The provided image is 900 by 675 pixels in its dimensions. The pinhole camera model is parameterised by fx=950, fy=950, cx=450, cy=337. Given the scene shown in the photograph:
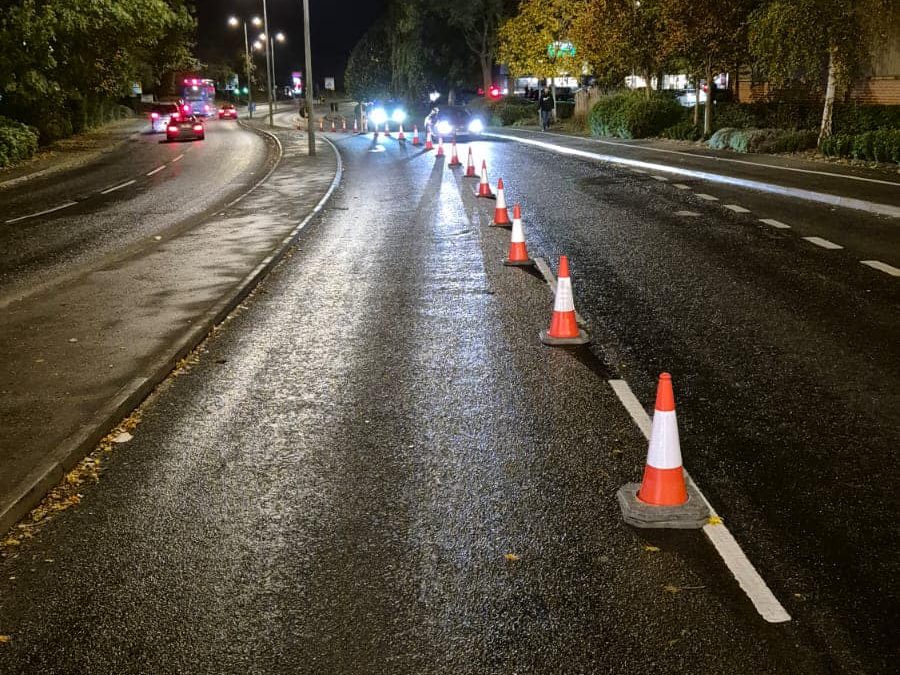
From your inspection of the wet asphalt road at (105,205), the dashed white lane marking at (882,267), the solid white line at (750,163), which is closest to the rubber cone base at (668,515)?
the dashed white lane marking at (882,267)

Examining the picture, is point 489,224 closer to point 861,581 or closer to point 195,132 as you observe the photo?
point 861,581

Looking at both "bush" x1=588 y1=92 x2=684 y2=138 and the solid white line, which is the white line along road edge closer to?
the solid white line

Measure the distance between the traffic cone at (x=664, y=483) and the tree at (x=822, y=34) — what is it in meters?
22.9

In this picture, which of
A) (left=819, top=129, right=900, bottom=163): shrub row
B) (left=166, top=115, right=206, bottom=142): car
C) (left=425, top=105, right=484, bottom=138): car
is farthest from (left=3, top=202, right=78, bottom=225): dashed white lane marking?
(left=166, top=115, right=206, bottom=142): car

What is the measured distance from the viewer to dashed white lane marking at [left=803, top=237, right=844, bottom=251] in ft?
42.4

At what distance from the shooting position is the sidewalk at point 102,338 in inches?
233

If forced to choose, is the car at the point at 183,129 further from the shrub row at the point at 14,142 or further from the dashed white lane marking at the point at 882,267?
Result: the dashed white lane marking at the point at 882,267

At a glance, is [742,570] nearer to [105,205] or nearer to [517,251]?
[517,251]

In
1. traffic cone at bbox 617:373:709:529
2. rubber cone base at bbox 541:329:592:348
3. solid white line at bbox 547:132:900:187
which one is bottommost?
rubber cone base at bbox 541:329:592:348

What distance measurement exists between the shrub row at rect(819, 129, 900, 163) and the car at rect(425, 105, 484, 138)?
64.3ft

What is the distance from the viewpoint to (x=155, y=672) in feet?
12.1

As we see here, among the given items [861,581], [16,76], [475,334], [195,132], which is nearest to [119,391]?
[475,334]

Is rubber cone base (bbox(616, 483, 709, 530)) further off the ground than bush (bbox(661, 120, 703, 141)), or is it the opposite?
bush (bbox(661, 120, 703, 141))

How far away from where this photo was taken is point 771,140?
94.1ft
